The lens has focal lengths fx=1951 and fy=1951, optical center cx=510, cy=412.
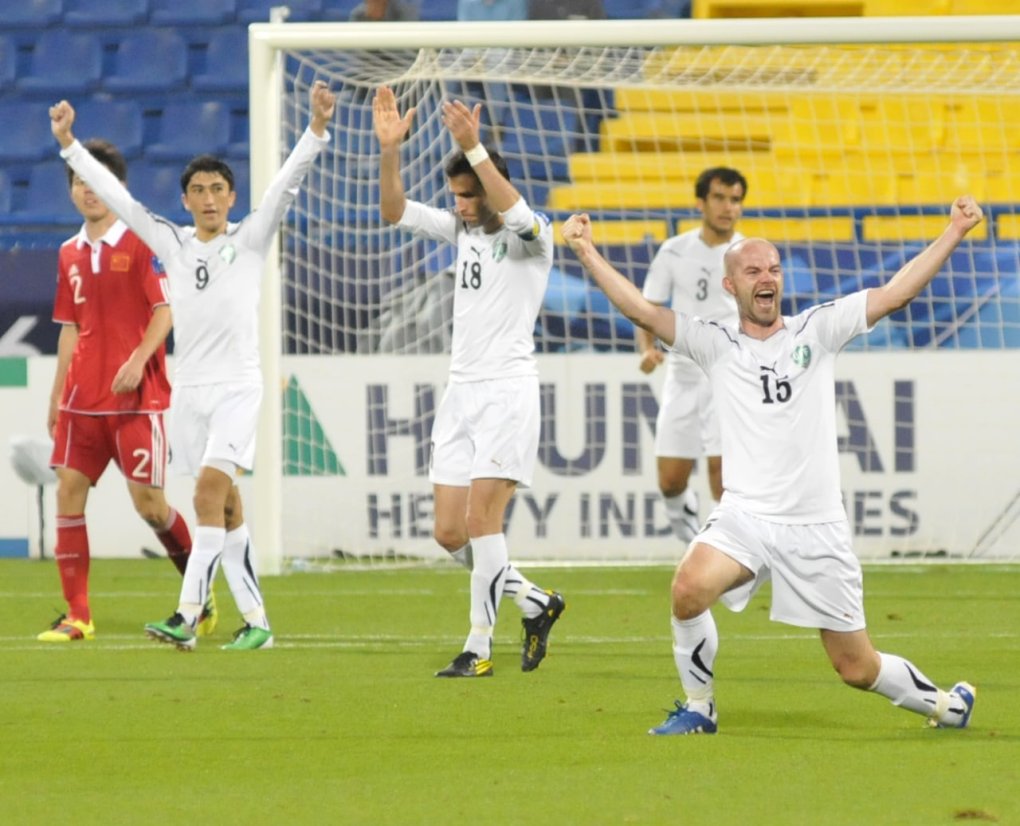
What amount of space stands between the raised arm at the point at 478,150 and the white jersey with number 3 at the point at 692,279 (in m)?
3.61

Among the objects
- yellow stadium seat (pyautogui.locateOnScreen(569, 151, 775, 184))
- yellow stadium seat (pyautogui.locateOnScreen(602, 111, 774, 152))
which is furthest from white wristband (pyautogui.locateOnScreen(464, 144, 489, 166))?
yellow stadium seat (pyautogui.locateOnScreen(602, 111, 774, 152))

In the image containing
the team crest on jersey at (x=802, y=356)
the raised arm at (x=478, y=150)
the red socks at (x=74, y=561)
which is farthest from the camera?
the red socks at (x=74, y=561)

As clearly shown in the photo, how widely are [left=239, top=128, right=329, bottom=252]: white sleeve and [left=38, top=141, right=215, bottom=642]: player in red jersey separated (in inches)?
25.3

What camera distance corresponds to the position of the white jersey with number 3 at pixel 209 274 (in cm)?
793

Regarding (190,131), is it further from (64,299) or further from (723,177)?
(64,299)

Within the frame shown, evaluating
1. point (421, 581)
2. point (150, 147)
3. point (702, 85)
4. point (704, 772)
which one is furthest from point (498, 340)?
point (150, 147)

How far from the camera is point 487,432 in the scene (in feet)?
23.7

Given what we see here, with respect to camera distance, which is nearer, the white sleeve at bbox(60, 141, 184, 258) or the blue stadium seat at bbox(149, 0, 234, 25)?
the white sleeve at bbox(60, 141, 184, 258)

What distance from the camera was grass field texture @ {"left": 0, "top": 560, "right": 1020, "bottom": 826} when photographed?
4.66m

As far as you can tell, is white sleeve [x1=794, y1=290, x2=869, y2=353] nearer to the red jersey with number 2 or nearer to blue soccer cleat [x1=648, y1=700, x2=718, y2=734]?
blue soccer cleat [x1=648, y1=700, x2=718, y2=734]

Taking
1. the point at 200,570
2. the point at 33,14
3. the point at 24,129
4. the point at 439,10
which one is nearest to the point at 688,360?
the point at 200,570

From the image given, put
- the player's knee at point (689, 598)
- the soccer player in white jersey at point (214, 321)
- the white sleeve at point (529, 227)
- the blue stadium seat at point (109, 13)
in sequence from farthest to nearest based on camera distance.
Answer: the blue stadium seat at point (109, 13) < the soccer player in white jersey at point (214, 321) < the white sleeve at point (529, 227) < the player's knee at point (689, 598)

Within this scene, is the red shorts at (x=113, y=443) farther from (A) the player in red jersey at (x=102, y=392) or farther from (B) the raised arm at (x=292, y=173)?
(B) the raised arm at (x=292, y=173)

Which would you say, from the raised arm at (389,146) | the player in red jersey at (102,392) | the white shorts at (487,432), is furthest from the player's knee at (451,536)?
the player in red jersey at (102,392)
